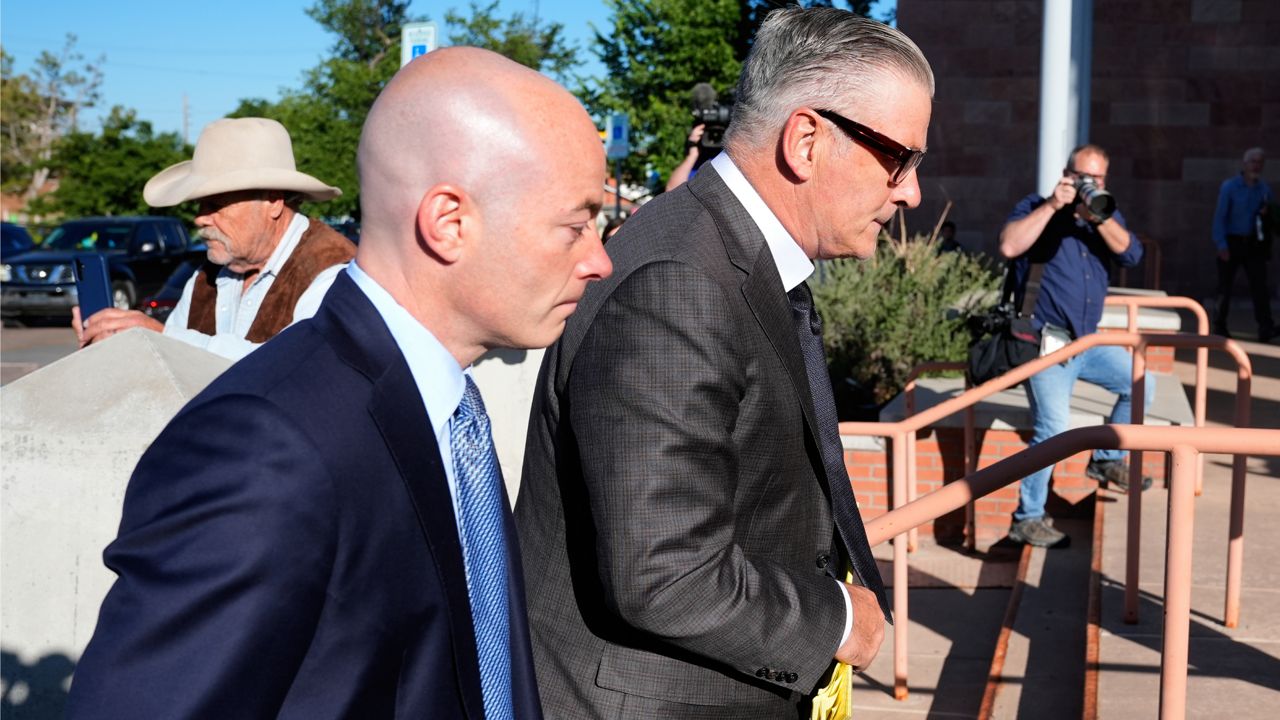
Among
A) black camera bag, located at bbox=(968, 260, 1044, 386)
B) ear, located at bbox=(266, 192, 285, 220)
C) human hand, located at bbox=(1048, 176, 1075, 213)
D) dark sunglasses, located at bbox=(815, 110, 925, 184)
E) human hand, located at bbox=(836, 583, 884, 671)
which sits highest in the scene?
dark sunglasses, located at bbox=(815, 110, 925, 184)

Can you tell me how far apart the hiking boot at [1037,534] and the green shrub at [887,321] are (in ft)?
7.80

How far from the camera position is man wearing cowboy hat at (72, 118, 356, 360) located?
3.79 metres

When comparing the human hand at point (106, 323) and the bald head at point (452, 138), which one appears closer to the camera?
the bald head at point (452, 138)

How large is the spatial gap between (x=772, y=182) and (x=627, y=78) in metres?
27.2

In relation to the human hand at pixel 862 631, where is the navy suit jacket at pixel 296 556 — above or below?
above

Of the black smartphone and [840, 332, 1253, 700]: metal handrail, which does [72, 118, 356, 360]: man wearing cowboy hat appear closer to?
the black smartphone

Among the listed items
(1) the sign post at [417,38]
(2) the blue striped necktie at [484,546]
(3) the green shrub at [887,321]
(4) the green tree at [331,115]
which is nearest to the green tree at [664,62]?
(4) the green tree at [331,115]

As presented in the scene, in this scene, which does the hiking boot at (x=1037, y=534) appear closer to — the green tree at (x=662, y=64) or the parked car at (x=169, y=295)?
the parked car at (x=169, y=295)

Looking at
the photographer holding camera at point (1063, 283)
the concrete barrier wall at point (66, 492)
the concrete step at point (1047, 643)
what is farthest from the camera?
the photographer holding camera at point (1063, 283)

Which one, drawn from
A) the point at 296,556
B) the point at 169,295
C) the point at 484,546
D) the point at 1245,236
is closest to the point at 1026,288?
the point at 484,546

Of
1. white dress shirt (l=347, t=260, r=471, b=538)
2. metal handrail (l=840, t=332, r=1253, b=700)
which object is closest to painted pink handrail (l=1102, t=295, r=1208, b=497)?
metal handrail (l=840, t=332, r=1253, b=700)

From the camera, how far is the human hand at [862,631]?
1.89m

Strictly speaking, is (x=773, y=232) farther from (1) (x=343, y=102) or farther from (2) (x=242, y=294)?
(1) (x=343, y=102)

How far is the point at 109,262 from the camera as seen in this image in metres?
20.2
